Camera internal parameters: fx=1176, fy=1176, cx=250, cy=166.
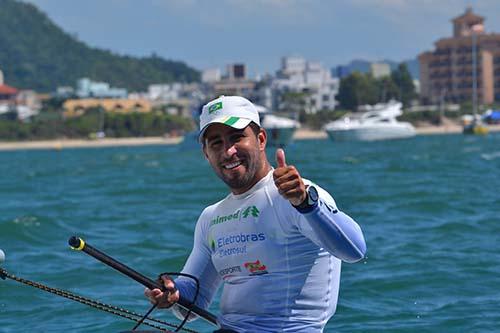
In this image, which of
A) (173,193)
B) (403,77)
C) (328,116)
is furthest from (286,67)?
(173,193)

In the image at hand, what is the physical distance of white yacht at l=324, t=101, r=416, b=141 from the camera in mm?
93188

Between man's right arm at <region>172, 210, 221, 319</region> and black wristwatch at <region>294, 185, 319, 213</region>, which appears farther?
man's right arm at <region>172, 210, 221, 319</region>

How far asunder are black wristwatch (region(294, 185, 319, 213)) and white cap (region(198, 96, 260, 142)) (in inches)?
21.0

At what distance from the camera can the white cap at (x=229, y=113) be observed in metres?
5.21

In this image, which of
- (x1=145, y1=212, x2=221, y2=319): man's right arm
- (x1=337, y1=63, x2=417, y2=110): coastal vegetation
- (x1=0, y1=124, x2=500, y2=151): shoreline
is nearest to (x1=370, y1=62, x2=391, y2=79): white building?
(x1=337, y1=63, x2=417, y2=110): coastal vegetation

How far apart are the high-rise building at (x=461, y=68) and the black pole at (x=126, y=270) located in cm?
14603

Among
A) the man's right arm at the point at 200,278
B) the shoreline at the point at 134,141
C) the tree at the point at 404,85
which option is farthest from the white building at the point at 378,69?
the man's right arm at the point at 200,278

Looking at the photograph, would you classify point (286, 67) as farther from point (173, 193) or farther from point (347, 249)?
point (347, 249)

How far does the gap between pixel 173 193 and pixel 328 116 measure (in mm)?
111433

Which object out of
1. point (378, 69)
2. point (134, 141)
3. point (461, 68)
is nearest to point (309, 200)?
point (134, 141)

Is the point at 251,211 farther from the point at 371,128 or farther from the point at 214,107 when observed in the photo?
the point at 371,128

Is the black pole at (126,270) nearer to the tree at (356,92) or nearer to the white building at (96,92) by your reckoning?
the tree at (356,92)

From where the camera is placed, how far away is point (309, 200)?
4816 millimetres

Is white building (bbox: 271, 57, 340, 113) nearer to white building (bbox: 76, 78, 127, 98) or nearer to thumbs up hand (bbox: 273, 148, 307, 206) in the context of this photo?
white building (bbox: 76, 78, 127, 98)
